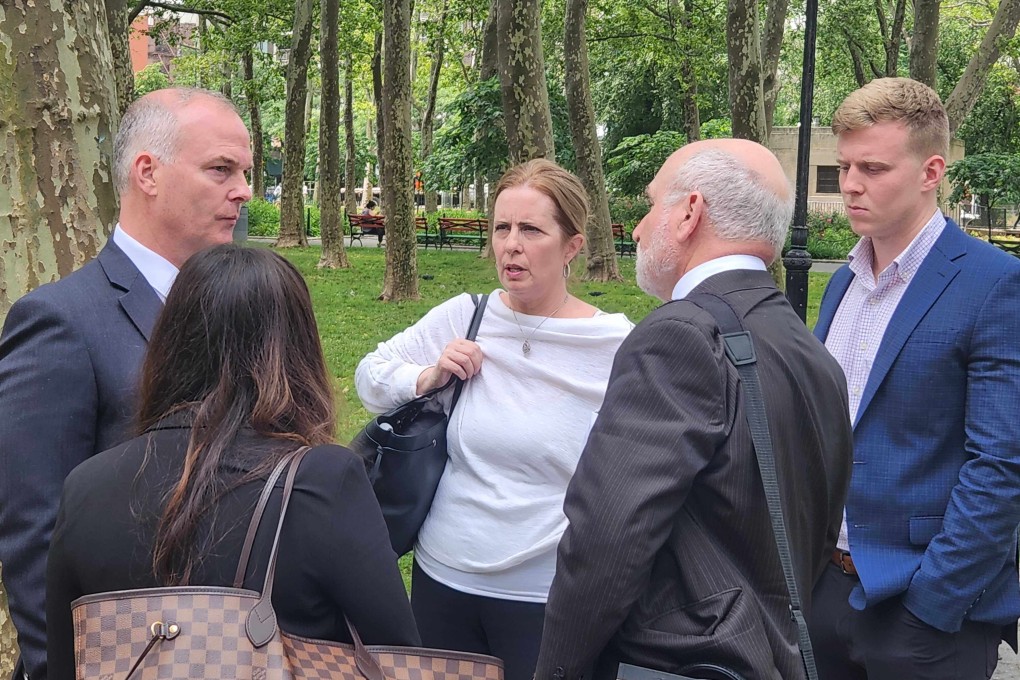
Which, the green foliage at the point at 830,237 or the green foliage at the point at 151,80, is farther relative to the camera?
the green foliage at the point at 151,80

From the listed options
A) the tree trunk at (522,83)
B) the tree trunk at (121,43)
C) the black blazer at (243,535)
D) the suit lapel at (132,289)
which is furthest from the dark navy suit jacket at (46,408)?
the tree trunk at (121,43)

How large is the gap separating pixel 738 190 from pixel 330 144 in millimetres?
20817

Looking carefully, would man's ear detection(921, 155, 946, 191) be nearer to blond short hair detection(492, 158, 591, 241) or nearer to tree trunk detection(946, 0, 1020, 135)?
blond short hair detection(492, 158, 591, 241)

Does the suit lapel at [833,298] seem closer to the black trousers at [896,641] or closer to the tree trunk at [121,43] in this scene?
the black trousers at [896,641]

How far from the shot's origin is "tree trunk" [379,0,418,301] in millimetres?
16266

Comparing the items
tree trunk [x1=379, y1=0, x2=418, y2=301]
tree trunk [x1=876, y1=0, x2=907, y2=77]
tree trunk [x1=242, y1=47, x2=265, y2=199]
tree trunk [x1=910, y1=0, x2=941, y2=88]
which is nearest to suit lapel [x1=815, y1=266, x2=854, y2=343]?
tree trunk [x1=379, y1=0, x2=418, y2=301]

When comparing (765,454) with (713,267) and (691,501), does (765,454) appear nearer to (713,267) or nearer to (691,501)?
(691,501)

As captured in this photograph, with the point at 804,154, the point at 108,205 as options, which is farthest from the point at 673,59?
the point at 108,205

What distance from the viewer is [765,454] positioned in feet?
6.76

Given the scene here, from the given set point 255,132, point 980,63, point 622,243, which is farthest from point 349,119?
point 980,63

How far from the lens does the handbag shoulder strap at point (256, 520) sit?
1804 millimetres

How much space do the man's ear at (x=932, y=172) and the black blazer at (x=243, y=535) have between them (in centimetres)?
203

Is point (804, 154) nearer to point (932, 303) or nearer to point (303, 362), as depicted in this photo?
point (932, 303)

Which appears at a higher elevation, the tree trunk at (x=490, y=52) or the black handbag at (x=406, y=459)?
the tree trunk at (x=490, y=52)
